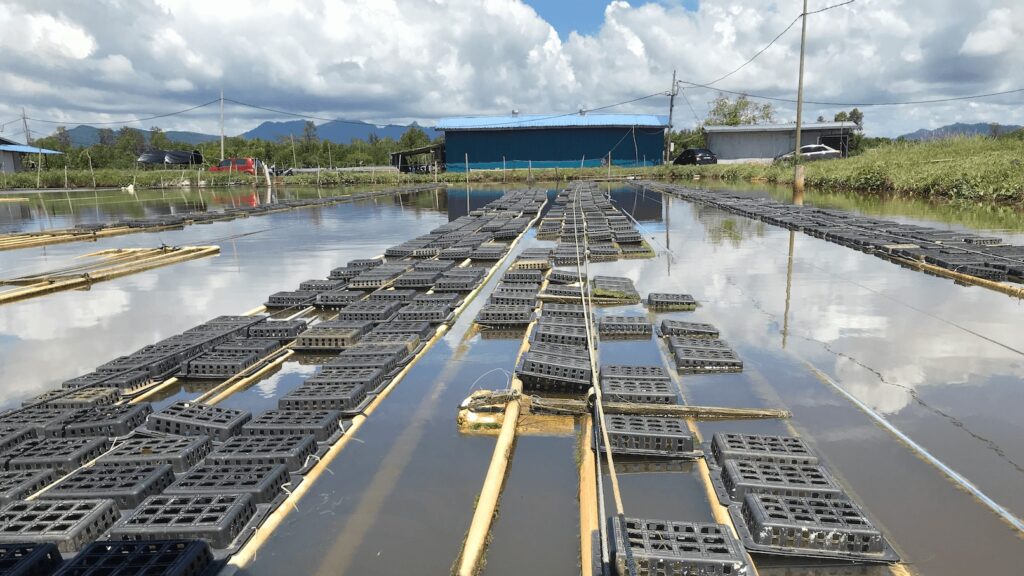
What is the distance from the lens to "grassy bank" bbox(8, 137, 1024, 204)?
848 inches

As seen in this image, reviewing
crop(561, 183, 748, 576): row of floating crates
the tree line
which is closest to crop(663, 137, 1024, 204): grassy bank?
crop(561, 183, 748, 576): row of floating crates

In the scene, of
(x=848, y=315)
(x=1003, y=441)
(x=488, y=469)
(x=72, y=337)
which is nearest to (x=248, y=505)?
(x=488, y=469)

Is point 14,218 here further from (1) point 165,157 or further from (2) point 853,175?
(2) point 853,175

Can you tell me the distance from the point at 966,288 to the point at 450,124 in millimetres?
48621

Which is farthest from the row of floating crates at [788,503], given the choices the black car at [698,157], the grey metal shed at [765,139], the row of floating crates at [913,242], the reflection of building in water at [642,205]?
the grey metal shed at [765,139]

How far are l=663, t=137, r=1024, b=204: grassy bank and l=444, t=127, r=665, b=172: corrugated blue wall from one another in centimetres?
1429

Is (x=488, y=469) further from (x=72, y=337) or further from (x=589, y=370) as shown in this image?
(x=72, y=337)

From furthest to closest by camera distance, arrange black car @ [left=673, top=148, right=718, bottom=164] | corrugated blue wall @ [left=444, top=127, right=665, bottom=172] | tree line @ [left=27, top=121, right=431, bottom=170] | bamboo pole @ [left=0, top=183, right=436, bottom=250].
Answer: tree line @ [left=27, top=121, right=431, bottom=170] < corrugated blue wall @ [left=444, top=127, right=665, bottom=172] < black car @ [left=673, top=148, right=718, bottom=164] < bamboo pole @ [left=0, top=183, right=436, bottom=250]

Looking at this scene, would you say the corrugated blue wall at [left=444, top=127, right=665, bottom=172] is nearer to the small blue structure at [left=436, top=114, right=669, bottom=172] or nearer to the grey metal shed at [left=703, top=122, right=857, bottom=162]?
the small blue structure at [left=436, top=114, right=669, bottom=172]

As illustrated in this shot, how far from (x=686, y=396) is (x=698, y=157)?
47.7 metres

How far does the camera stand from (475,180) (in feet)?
162

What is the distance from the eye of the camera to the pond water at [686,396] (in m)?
3.54

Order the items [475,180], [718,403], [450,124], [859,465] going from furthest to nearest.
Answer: [450,124] < [475,180] < [718,403] < [859,465]

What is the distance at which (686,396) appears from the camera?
18.0 feet
